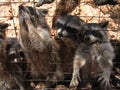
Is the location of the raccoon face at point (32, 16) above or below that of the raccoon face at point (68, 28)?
above

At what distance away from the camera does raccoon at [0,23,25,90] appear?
5312 mm

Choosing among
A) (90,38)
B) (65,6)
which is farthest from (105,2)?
(90,38)

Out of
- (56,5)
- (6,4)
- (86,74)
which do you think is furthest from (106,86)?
(6,4)

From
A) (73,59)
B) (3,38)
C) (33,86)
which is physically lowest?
(33,86)

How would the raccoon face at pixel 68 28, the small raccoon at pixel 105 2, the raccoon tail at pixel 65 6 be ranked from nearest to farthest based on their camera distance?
1. the raccoon face at pixel 68 28
2. the raccoon tail at pixel 65 6
3. the small raccoon at pixel 105 2

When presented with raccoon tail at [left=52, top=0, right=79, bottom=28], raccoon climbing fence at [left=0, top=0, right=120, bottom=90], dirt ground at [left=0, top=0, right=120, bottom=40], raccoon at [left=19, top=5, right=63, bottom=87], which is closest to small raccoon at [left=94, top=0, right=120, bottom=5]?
dirt ground at [left=0, top=0, right=120, bottom=40]

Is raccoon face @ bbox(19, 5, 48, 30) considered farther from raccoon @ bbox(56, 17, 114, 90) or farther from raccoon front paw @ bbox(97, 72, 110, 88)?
raccoon front paw @ bbox(97, 72, 110, 88)

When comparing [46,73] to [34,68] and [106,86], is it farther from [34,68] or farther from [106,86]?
[106,86]

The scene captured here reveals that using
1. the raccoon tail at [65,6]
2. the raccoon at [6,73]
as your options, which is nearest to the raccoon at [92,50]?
the raccoon at [6,73]

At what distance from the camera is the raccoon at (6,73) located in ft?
17.4

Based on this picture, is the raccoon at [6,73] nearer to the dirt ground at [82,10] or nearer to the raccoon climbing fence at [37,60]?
the raccoon climbing fence at [37,60]

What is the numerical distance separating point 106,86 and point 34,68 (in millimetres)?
1054

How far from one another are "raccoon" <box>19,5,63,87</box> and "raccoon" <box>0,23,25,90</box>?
241 millimetres

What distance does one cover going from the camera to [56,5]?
7.02m
